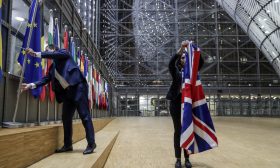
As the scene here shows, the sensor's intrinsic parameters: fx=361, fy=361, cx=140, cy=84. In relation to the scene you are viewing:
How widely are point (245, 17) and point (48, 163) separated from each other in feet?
84.1

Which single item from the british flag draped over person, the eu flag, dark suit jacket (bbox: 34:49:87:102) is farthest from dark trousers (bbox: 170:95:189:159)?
the eu flag

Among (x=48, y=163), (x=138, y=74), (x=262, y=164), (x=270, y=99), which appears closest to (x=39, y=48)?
(x=48, y=163)

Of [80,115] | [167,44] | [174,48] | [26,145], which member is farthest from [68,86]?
[174,48]

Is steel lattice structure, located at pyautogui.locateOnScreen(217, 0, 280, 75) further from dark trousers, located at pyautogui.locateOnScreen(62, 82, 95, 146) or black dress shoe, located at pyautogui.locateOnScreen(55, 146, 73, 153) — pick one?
black dress shoe, located at pyautogui.locateOnScreen(55, 146, 73, 153)

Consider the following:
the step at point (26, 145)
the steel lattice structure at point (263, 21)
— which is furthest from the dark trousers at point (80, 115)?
the steel lattice structure at point (263, 21)

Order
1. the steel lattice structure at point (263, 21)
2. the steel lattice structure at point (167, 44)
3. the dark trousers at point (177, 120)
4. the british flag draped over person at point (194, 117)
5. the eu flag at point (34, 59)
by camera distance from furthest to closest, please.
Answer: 1. the steel lattice structure at point (167, 44)
2. the steel lattice structure at point (263, 21)
3. the eu flag at point (34, 59)
4. the dark trousers at point (177, 120)
5. the british flag draped over person at point (194, 117)

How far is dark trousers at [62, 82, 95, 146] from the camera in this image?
4.42m

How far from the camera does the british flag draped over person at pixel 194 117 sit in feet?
13.8

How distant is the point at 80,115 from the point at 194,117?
1.39 meters

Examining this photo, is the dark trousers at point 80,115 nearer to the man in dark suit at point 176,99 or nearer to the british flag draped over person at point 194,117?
the man in dark suit at point 176,99

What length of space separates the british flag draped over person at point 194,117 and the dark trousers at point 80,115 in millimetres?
1134

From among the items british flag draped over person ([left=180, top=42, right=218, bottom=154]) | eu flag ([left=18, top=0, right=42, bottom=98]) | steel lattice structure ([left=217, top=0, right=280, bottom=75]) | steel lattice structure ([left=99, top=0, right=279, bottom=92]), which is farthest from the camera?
steel lattice structure ([left=99, top=0, right=279, bottom=92])

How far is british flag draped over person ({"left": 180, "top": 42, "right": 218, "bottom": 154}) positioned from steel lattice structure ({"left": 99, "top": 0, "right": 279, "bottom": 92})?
127ft

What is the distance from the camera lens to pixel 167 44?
1710 inches
